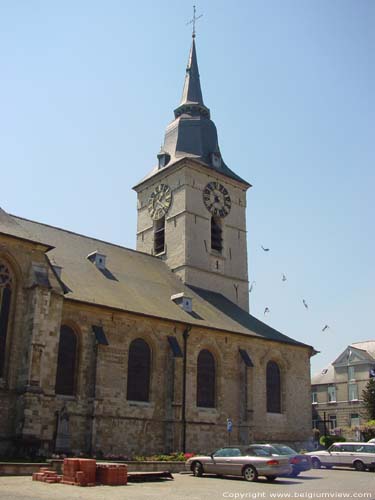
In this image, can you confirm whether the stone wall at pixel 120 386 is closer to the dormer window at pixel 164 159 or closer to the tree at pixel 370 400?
the tree at pixel 370 400

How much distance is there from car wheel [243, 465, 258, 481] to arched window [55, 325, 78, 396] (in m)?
8.41

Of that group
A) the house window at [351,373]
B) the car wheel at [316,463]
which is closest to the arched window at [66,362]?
the car wheel at [316,463]

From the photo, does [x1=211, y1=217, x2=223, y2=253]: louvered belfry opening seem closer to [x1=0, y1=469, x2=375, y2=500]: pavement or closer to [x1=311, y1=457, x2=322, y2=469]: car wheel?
[x1=311, y1=457, x2=322, y2=469]: car wheel

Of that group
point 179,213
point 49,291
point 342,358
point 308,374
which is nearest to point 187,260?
point 179,213

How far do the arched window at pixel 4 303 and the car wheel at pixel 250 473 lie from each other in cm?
910

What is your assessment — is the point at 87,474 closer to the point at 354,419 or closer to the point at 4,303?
the point at 4,303

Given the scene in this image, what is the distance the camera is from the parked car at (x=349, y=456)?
21.4 m

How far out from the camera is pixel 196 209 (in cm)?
3491

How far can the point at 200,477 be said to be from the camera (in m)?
17.3

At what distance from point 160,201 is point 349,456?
67.2ft

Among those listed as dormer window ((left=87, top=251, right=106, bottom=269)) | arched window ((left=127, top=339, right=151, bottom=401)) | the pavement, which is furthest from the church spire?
the pavement

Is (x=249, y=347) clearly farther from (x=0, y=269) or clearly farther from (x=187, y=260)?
(x=0, y=269)

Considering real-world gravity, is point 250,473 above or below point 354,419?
below

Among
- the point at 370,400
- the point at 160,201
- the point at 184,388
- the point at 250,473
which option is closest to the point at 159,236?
the point at 160,201
